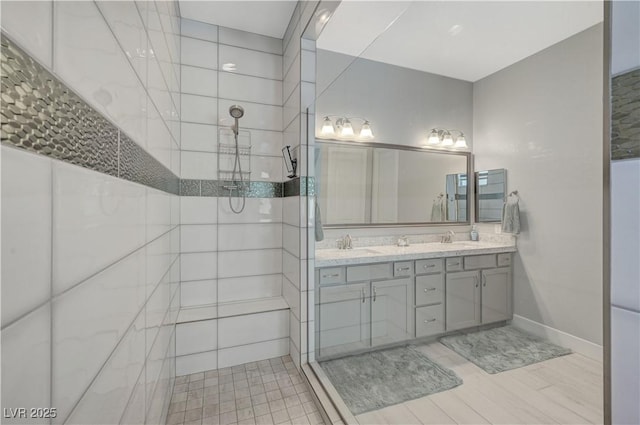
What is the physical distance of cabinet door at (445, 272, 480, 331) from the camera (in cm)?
174

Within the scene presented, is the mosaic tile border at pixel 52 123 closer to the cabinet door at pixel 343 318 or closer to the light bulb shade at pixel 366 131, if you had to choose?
the cabinet door at pixel 343 318

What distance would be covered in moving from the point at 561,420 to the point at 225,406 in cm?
184

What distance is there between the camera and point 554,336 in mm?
1225

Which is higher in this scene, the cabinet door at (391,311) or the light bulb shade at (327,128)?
the light bulb shade at (327,128)

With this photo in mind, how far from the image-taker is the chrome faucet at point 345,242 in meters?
2.30

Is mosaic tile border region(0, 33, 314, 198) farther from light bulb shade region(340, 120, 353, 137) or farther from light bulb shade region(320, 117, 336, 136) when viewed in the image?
light bulb shade region(340, 120, 353, 137)

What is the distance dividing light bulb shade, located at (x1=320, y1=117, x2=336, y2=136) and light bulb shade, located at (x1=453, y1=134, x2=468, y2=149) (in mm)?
993

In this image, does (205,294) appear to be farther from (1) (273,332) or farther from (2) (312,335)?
(2) (312,335)

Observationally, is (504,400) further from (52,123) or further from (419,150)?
(52,123)

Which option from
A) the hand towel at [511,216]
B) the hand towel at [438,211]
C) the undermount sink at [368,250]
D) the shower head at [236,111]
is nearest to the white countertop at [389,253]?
the undermount sink at [368,250]

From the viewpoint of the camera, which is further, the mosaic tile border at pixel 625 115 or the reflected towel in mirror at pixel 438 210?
the reflected towel in mirror at pixel 438 210

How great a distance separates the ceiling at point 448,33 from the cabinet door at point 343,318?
1784mm

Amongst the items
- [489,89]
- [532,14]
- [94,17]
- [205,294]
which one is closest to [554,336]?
[489,89]

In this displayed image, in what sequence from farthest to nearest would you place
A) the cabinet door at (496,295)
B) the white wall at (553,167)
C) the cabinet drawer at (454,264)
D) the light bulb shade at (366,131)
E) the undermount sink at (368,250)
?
the light bulb shade at (366,131) < the undermount sink at (368,250) < the cabinet drawer at (454,264) < the cabinet door at (496,295) < the white wall at (553,167)
